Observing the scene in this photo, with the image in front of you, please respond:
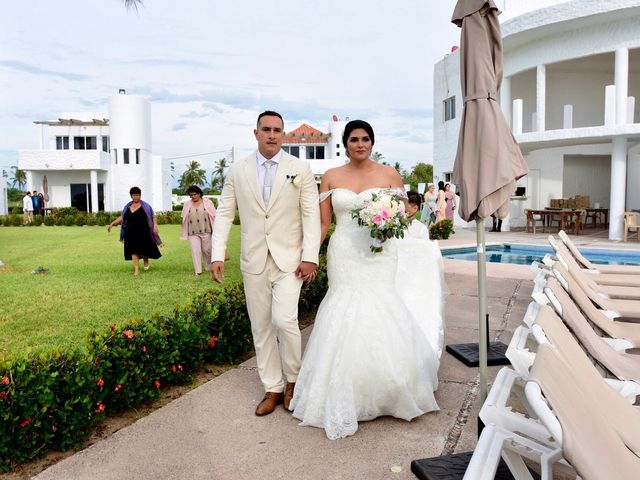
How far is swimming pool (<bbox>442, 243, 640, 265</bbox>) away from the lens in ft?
43.0

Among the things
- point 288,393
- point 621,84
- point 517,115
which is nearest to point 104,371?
point 288,393

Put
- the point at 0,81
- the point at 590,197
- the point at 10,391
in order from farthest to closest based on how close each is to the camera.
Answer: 1. the point at 590,197
2. the point at 0,81
3. the point at 10,391

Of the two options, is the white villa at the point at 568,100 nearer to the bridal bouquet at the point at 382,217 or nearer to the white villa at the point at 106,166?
the bridal bouquet at the point at 382,217

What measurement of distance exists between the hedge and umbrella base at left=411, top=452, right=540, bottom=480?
2.13 meters

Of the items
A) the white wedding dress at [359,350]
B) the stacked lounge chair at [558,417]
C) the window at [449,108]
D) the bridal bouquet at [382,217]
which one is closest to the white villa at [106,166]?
the window at [449,108]

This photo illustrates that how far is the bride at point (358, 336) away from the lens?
12.1 feet

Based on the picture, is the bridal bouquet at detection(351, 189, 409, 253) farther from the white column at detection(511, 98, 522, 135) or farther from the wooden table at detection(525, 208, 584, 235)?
the wooden table at detection(525, 208, 584, 235)

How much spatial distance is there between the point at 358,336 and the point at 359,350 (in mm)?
96

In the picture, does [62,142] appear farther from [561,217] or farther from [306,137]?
[561,217]

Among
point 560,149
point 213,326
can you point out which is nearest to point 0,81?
point 213,326

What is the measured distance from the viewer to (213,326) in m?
5.09

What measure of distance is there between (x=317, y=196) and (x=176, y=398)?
1.99 m

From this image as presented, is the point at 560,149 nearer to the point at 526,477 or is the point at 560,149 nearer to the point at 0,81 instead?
the point at 0,81

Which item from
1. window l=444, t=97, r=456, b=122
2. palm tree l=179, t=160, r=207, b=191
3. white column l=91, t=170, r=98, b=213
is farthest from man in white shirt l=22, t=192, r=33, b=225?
palm tree l=179, t=160, r=207, b=191
